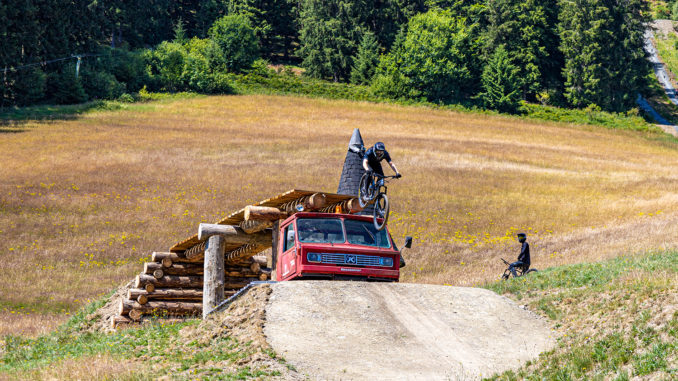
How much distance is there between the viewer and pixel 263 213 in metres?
16.9

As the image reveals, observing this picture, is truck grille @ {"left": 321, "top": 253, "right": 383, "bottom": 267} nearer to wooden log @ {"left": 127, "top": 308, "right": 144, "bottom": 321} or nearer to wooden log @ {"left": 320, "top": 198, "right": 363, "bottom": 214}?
wooden log @ {"left": 320, "top": 198, "right": 363, "bottom": 214}

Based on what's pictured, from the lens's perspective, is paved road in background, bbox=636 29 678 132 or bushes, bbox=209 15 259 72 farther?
paved road in background, bbox=636 29 678 132

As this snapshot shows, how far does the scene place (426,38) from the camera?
111000mm

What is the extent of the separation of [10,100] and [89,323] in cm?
6077

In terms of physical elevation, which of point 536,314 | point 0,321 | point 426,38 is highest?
point 426,38

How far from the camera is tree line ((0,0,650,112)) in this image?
91.2 m

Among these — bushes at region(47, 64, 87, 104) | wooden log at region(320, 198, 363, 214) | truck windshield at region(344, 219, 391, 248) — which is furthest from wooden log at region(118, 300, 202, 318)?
bushes at region(47, 64, 87, 104)

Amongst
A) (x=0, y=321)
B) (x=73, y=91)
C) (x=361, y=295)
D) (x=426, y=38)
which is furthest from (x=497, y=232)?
(x=426, y=38)

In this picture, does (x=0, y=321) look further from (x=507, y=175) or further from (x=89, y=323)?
(x=507, y=175)

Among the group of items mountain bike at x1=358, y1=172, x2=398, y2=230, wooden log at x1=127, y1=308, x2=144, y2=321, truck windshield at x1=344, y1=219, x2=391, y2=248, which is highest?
mountain bike at x1=358, y1=172, x2=398, y2=230

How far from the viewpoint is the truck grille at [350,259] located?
15.7 metres

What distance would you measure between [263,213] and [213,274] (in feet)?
7.35

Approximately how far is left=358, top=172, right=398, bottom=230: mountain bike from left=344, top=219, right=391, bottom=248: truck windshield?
0.36 meters

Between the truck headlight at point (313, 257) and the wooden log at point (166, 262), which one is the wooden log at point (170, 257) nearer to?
the wooden log at point (166, 262)
